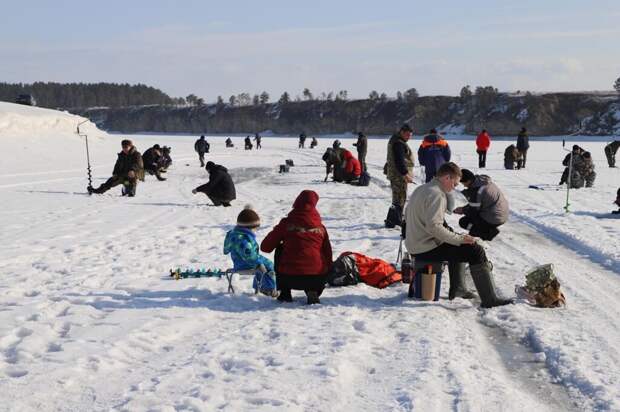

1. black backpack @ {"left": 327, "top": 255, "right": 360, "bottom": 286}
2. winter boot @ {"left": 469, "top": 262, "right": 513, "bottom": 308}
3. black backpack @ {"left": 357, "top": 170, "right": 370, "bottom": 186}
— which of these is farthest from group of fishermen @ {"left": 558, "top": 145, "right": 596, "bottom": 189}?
winter boot @ {"left": 469, "top": 262, "right": 513, "bottom": 308}

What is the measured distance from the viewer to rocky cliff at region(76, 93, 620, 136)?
94.8m

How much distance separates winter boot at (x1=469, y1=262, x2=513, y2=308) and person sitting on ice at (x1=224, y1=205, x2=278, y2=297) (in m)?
2.03

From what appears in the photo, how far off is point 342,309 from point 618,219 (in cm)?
764

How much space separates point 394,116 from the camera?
114188 mm

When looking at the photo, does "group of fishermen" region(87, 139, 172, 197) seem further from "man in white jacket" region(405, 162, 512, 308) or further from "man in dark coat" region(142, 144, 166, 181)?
"man in white jacket" region(405, 162, 512, 308)

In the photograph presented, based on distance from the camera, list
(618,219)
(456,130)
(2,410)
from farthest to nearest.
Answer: (456,130) → (618,219) → (2,410)

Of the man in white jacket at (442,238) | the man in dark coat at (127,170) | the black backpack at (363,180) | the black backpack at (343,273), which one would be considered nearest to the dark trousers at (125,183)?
the man in dark coat at (127,170)

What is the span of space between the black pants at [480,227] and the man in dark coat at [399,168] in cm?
247

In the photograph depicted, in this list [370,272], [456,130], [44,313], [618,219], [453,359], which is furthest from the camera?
[456,130]

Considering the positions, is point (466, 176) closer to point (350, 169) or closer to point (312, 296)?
point (312, 296)

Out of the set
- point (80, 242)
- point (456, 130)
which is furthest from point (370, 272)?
point (456, 130)

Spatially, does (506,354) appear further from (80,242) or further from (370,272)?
(80,242)

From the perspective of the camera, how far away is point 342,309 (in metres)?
6.01

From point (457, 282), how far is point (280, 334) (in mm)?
2133
